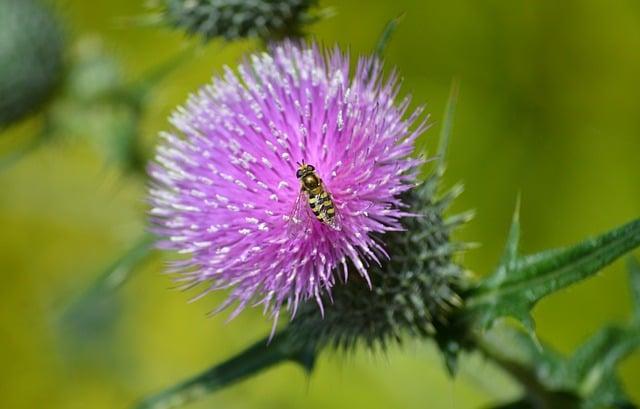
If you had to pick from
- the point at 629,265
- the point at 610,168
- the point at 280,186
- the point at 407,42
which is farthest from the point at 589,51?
the point at 280,186

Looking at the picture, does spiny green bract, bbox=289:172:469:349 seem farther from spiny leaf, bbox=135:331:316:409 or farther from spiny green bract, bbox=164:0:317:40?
spiny green bract, bbox=164:0:317:40

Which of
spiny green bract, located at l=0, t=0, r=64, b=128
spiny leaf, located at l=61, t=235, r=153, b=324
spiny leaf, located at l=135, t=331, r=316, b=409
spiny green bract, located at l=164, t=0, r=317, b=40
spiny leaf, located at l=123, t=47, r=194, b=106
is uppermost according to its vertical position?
spiny green bract, located at l=0, t=0, r=64, b=128

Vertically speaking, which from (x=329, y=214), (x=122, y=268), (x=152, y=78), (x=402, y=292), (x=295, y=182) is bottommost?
(x=402, y=292)

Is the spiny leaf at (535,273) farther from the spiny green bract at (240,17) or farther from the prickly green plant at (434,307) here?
the spiny green bract at (240,17)

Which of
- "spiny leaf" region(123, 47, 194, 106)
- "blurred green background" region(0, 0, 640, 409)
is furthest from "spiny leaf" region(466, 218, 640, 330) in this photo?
"blurred green background" region(0, 0, 640, 409)

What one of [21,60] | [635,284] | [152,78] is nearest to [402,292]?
[635,284]

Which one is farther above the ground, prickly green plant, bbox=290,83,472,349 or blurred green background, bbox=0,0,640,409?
blurred green background, bbox=0,0,640,409

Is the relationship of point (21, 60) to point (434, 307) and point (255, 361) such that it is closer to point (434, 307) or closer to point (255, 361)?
point (255, 361)
